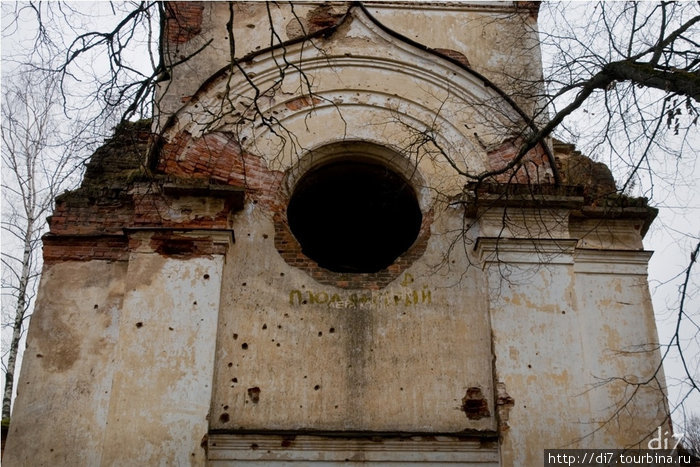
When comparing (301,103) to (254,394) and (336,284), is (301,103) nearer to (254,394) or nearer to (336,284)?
(336,284)

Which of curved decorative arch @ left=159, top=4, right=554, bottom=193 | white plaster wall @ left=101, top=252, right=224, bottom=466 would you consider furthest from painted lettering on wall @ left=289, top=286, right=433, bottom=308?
curved decorative arch @ left=159, top=4, right=554, bottom=193

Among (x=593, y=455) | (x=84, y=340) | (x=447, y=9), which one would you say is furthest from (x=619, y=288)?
(x=84, y=340)

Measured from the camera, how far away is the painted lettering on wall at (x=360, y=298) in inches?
263

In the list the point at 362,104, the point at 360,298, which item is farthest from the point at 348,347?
the point at 362,104

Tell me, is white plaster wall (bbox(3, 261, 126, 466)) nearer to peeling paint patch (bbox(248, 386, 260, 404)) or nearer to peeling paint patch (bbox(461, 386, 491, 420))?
peeling paint patch (bbox(248, 386, 260, 404))

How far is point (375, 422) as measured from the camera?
6.19m

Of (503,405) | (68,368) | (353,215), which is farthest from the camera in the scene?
(353,215)

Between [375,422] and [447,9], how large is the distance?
180 inches

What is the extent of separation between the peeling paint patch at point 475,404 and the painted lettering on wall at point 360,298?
0.87 meters

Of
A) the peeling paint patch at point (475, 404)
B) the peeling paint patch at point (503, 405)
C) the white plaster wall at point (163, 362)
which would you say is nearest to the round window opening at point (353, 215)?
the white plaster wall at point (163, 362)

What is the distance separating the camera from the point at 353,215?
9.44m

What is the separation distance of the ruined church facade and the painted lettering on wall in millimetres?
20

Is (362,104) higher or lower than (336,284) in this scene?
higher

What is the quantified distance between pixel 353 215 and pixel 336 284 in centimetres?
276
